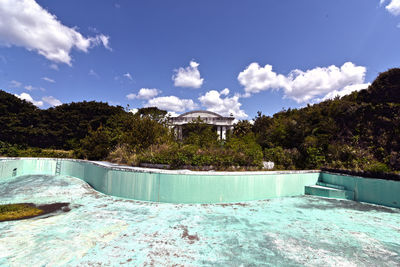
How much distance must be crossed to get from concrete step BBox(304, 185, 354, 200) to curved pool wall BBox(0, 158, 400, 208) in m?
0.22

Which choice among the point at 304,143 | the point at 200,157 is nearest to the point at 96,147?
the point at 200,157

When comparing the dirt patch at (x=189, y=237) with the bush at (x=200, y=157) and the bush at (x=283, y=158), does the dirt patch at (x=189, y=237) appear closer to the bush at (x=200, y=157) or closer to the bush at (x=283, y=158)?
the bush at (x=200, y=157)

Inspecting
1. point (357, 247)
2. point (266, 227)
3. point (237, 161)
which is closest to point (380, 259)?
point (357, 247)

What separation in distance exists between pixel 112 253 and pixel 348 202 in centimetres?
846

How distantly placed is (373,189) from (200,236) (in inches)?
297

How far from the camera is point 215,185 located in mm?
6617

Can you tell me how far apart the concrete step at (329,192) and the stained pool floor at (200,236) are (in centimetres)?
141

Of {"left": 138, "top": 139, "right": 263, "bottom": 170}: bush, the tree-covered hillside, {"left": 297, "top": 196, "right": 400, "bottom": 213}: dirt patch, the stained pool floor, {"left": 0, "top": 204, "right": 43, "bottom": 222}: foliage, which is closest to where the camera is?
the stained pool floor

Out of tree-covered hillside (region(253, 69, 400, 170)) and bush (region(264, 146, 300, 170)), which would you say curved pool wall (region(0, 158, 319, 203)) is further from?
tree-covered hillside (region(253, 69, 400, 170))

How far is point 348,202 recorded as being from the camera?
7.23m

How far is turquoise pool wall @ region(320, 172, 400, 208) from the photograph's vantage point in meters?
6.68

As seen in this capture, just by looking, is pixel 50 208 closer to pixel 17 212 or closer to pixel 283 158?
pixel 17 212

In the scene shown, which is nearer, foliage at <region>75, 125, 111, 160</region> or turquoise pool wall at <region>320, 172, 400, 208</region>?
turquoise pool wall at <region>320, 172, 400, 208</region>

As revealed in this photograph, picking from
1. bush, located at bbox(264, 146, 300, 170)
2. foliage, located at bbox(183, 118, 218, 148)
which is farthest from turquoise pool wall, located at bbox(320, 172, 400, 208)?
foliage, located at bbox(183, 118, 218, 148)
